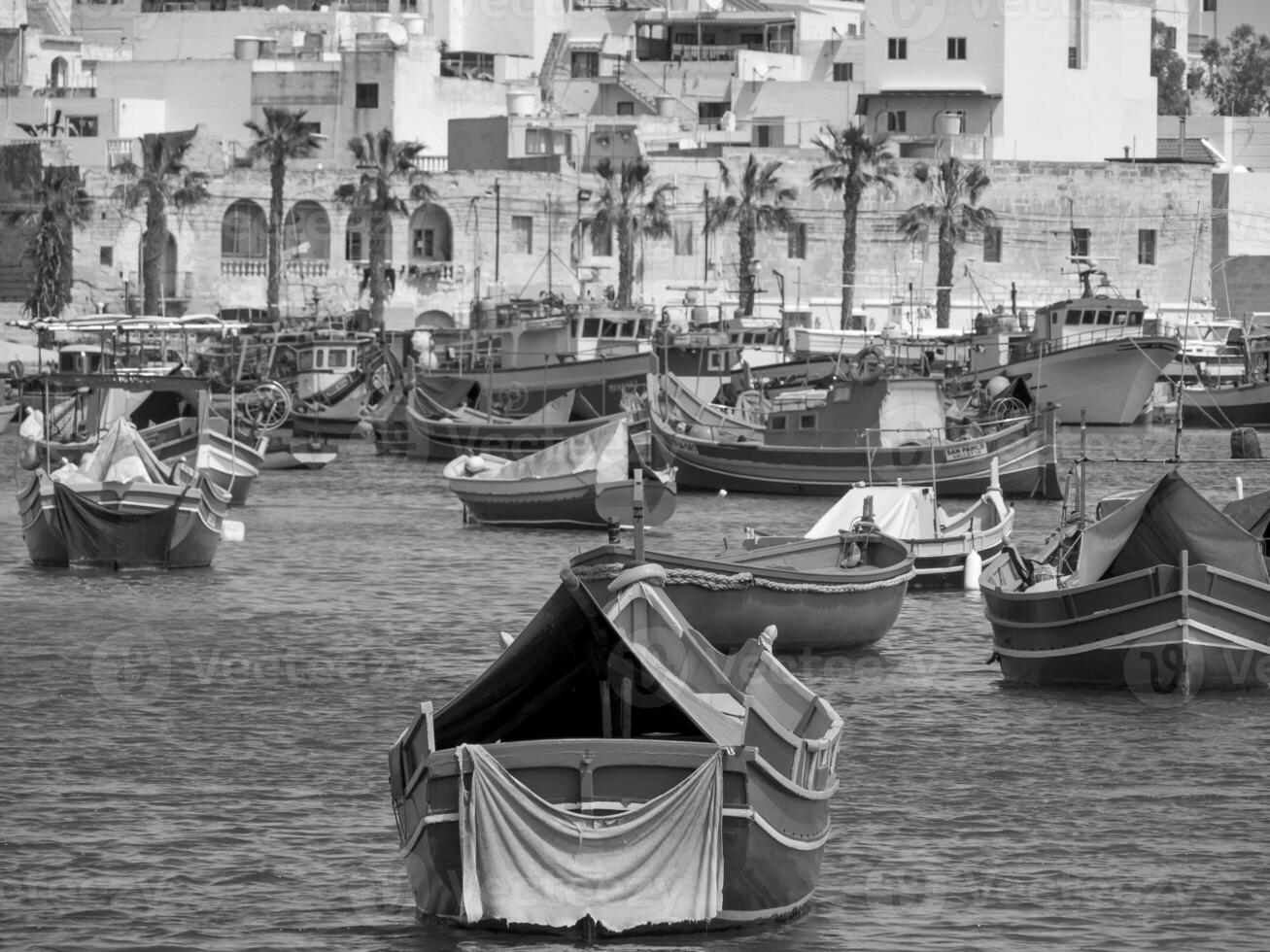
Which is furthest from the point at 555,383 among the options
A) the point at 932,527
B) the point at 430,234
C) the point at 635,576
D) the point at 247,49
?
the point at 635,576

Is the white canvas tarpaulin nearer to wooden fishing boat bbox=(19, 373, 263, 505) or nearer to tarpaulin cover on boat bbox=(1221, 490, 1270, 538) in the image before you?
tarpaulin cover on boat bbox=(1221, 490, 1270, 538)

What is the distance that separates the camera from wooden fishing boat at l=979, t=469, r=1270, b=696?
74.5 feet

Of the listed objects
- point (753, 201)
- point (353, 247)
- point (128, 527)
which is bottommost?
point (128, 527)

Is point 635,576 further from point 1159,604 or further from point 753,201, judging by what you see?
point 753,201

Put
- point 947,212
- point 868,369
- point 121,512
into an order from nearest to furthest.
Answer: point 121,512
point 868,369
point 947,212

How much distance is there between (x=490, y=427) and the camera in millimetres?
55875

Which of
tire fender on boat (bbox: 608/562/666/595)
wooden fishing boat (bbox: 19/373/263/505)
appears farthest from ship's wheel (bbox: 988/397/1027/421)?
tire fender on boat (bbox: 608/562/666/595)

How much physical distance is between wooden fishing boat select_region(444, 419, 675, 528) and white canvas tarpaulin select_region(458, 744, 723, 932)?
26.1 m

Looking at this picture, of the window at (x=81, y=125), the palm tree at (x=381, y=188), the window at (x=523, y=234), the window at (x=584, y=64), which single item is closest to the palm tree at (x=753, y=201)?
the window at (x=523, y=234)

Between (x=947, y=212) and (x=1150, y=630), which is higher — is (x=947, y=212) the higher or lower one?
the higher one

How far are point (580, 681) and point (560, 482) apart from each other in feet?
87.2

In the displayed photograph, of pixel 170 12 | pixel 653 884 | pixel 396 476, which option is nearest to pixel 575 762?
pixel 653 884

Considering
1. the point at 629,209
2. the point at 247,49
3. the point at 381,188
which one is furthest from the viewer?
the point at 247,49

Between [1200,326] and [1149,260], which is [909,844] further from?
[1149,260]
